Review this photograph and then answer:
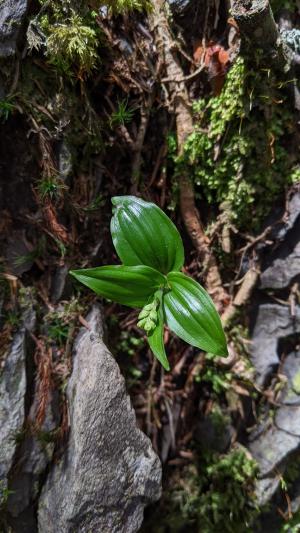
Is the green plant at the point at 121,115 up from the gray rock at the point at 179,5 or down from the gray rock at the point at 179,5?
down

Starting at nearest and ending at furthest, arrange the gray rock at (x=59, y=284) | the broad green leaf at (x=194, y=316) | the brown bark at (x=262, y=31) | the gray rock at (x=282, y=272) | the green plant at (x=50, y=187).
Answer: the broad green leaf at (x=194, y=316) < the brown bark at (x=262, y=31) < the green plant at (x=50, y=187) < the gray rock at (x=59, y=284) < the gray rock at (x=282, y=272)

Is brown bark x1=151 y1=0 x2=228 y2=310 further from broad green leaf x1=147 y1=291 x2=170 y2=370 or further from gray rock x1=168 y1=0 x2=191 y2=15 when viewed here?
broad green leaf x1=147 y1=291 x2=170 y2=370

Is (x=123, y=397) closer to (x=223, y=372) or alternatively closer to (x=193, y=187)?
(x=223, y=372)

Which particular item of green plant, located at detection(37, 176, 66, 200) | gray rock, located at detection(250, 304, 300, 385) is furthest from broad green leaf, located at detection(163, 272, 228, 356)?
gray rock, located at detection(250, 304, 300, 385)

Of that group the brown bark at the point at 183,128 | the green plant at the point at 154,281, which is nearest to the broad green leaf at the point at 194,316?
the green plant at the point at 154,281

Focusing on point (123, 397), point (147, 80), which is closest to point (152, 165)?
point (147, 80)

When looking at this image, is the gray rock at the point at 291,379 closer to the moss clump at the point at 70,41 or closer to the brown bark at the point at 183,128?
the brown bark at the point at 183,128
